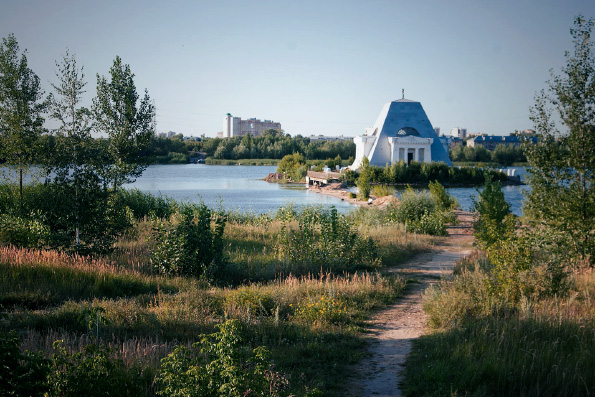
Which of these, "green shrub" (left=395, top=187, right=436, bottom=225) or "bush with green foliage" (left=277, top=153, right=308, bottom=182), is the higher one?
"bush with green foliage" (left=277, top=153, right=308, bottom=182)

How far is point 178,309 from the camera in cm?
600

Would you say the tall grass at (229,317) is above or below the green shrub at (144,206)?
below

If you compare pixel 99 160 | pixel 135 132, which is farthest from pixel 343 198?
pixel 99 160

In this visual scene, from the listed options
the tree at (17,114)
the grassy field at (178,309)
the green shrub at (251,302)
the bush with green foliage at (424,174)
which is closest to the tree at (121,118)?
the tree at (17,114)

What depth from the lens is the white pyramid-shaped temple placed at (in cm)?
5309

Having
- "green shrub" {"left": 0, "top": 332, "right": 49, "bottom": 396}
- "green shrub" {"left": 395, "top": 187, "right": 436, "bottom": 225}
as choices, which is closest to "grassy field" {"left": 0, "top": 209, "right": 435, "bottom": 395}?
"green shrub" {"left": 0, "top": 332, "right": 49, "bottom": 396}

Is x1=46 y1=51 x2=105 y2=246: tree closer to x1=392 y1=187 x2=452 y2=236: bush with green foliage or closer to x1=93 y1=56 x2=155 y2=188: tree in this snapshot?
x1=93 y1=56 x2=155 y2=188: tree

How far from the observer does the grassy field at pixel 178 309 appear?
4.68 m

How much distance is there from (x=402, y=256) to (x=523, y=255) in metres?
4.74

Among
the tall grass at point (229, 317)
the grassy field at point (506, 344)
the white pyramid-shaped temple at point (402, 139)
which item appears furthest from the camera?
the white pyramid-shaped temple at point (402, 139)

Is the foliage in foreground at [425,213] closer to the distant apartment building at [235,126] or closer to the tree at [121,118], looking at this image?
the tree at [121,118]

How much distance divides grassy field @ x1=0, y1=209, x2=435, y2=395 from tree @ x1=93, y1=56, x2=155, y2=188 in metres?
5.05

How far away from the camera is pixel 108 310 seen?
5785 mm

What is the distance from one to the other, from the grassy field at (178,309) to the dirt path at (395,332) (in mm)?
199
